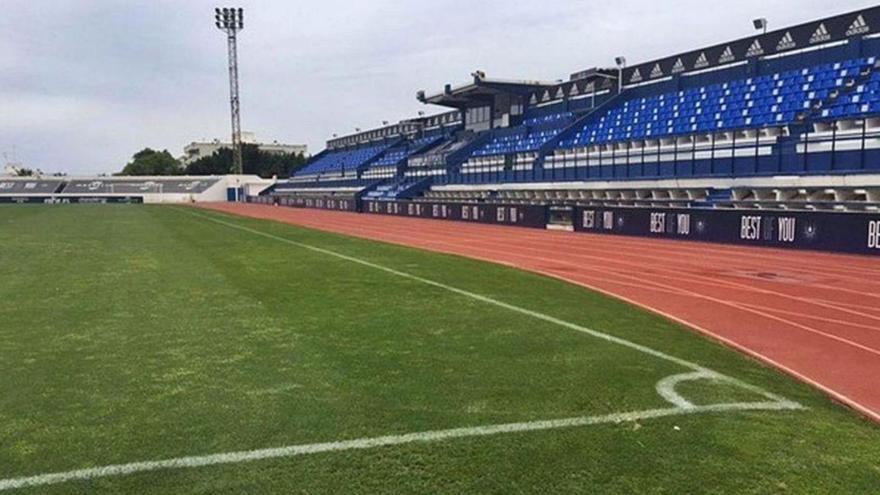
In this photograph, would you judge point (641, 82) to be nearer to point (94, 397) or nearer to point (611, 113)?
point (611, 113)

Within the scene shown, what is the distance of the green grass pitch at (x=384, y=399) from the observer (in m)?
3.45

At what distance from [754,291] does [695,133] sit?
19.9 m

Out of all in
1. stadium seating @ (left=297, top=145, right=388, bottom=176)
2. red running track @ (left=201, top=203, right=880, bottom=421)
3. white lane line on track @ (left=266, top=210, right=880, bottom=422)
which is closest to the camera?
white lane line on track @ (left=266, top=210, right=880, bottom=422)

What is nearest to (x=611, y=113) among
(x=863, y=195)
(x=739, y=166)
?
(x=739, y=166)

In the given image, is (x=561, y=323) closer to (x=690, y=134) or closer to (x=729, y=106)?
(x=690, y=134)

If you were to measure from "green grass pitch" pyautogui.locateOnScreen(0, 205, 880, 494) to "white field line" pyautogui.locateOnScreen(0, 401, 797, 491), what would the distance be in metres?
0.05

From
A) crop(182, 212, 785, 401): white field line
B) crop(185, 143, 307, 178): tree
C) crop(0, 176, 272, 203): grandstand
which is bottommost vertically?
crop(182, 212, 785, 401): white field line

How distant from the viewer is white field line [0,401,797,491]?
339 cm

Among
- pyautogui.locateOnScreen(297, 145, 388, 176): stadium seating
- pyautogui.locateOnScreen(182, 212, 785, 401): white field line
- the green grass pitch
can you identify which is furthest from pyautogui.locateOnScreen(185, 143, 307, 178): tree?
the green grass pitch

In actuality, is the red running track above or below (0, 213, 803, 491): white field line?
below

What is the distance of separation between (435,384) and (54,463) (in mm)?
2539

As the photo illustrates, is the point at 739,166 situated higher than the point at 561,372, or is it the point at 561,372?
the point at 739,166

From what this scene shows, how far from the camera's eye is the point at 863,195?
21172 mm

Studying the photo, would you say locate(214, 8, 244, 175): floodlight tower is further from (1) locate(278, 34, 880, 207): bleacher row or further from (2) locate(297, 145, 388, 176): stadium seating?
(1) locate(278, 34, 880, 207): bleacher row
